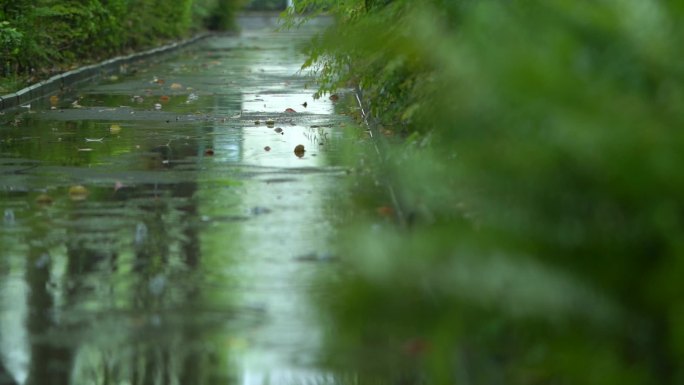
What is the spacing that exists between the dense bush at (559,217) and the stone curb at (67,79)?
12629 mm

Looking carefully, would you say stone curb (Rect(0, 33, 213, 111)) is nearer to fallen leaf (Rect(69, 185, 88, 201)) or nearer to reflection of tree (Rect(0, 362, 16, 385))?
fallen leaf (Rect(69, 185, 88, 201))

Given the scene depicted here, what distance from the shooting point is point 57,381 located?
17.5 ft

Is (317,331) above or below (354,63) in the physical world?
below

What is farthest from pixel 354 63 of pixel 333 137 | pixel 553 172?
pixel 553 172

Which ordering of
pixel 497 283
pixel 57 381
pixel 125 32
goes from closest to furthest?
pixel 497 283
pixel 57 381
pixel 125 32

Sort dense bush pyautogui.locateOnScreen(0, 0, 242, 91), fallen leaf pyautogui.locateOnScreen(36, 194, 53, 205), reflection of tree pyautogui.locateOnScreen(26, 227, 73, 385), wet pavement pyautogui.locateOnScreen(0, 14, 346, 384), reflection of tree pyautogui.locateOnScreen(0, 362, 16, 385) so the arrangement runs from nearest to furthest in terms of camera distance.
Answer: reflection of tree pyautogui.locateOnScreen(0, 362, 16, 385), reflection of tree pyautogui.locateOnScreen(26, 227, 73, 385), wet pavement pyautogui.locateOnScreen(0, 14, 346, 384), fallen leaf pyautogui.locateOnScreen(36, 194, 53, 205), dense bush pyautogui.locateOnScreen(0, 0, 242, 91)

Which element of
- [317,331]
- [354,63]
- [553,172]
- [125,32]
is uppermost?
[125,32]

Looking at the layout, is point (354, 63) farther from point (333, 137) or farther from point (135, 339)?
point (135, 339)

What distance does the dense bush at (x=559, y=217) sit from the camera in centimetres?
388

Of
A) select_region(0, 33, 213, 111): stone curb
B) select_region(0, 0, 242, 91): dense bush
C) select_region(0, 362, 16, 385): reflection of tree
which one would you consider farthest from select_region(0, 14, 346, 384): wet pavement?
select_region(0, 0, 242, 91): dense bush

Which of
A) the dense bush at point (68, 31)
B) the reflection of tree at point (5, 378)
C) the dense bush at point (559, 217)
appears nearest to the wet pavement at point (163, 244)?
the reflection of tree at point (5, 378)

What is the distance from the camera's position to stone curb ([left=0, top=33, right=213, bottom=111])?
16.8 metres

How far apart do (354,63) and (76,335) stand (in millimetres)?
5598

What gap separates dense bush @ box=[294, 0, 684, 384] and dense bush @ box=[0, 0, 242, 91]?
1330cm
